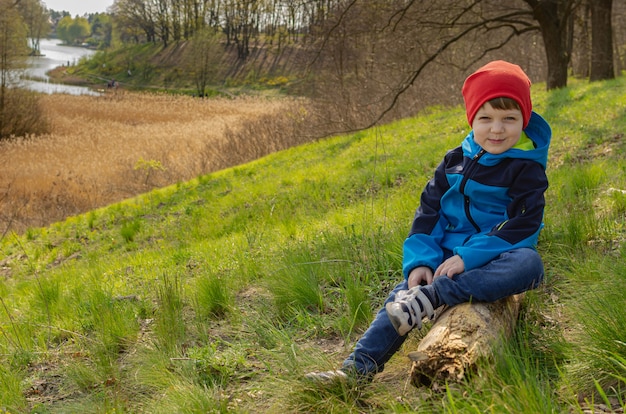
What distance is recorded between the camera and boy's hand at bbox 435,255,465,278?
287cm

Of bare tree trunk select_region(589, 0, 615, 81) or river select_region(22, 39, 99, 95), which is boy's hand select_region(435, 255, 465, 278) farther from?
river select_region(22, 39, 99, 95)

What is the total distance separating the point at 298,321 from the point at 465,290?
4.56ft

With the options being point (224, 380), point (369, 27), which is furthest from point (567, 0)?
point (224, 380)

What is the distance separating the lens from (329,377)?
8.56ft

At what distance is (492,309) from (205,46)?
5545cm

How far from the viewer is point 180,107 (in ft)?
109

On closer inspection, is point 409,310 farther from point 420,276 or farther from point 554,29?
point 554,29

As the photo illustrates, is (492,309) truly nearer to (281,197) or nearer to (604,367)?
(604,367)

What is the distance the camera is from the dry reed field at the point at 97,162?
610 inches

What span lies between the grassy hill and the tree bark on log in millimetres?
63

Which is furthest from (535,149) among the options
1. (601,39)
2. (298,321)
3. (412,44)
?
(601,39)

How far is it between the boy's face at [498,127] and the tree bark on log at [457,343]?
0.83m

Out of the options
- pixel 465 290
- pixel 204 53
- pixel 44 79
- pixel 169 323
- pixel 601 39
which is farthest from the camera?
pixel 44 79

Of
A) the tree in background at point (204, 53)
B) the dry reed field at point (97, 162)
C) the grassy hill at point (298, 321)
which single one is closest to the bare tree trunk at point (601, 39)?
the grassy hill at point (298, 321)
